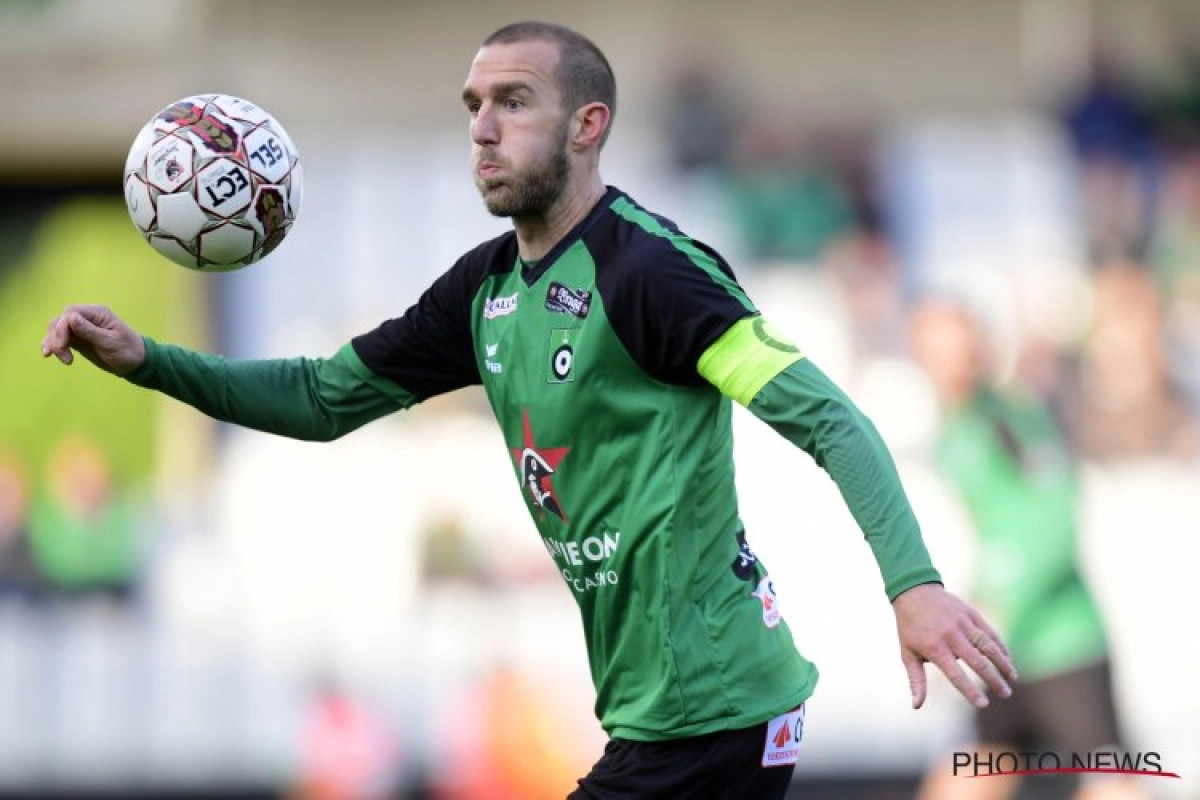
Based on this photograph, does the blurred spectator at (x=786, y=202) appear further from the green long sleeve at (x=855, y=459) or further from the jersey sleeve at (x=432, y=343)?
the green long sleeve at (x=855, y=459)

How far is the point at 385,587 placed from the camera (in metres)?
12.5

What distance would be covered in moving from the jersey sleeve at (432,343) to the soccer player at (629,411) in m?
0.11

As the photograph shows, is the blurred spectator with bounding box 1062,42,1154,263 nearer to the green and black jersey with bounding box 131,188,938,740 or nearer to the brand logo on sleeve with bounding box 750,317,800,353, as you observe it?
the green and black jersey with bounding box 131,188,938,740

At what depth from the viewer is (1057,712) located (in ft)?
32.0

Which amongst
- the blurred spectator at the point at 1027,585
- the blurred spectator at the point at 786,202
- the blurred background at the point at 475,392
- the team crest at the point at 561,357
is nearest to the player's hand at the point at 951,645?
the team crest at the point at 561,357

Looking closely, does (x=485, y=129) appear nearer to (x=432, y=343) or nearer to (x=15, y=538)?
(x=432, y=343)

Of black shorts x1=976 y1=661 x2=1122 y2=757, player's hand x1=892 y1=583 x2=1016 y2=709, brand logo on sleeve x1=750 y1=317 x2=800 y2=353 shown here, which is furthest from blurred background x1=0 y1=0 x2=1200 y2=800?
player's hand x1=892 y1=583 x2=1016 y2=709

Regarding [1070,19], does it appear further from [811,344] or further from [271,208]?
[271,208]

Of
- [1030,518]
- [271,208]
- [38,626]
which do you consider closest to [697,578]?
[271,208]

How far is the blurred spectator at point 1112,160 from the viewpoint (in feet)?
42.7

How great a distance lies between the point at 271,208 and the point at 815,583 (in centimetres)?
779

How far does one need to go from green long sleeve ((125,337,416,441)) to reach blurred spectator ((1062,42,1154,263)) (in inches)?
339

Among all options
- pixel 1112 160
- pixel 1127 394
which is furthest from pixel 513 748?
pixel 1112 160

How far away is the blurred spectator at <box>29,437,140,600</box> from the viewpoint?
41.6 ft
